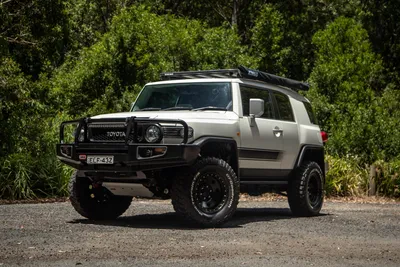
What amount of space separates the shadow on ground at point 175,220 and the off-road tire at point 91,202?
142mm

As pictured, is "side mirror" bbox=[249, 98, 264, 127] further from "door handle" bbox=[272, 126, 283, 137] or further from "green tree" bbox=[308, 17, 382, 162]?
"green tree" bbox=[308, 17, 382, 162]

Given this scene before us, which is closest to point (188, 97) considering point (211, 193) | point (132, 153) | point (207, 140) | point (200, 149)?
point (207, 140)

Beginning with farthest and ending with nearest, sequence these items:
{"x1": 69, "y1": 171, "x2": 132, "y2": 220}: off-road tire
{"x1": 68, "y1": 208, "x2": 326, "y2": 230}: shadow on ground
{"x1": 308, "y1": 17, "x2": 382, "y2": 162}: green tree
Answer: {"x1": 308, "y1": 17, "x2": 382, "y2": 162}: green tree → {"x1": 69, "y1": 171, "x2": 132, "y2": 220}: off-road tire → {"x1": 68, "y1": 208, "x2": 326, "y2": 230}: shadow on ground

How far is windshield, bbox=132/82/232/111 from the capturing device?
11188 mm

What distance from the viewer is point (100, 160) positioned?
1024 cm

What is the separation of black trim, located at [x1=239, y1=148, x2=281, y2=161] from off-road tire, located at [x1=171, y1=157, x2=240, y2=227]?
63 cm

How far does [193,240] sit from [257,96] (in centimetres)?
349

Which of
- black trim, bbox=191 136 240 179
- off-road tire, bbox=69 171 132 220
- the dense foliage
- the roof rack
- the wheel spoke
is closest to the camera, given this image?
black trim, bbox=191 136 240 179

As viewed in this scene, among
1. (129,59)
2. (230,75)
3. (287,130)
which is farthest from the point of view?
(129,59)

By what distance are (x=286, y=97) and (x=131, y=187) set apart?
3.61 m

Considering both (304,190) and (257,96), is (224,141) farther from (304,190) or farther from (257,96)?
(304,190)

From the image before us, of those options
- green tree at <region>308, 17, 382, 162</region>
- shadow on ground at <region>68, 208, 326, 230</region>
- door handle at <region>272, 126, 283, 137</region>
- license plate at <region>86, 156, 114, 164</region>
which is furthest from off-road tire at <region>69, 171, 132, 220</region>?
green tree at <region>308, 17, 382, 162</region>

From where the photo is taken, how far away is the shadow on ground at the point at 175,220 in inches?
423

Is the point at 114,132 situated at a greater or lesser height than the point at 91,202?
greater
